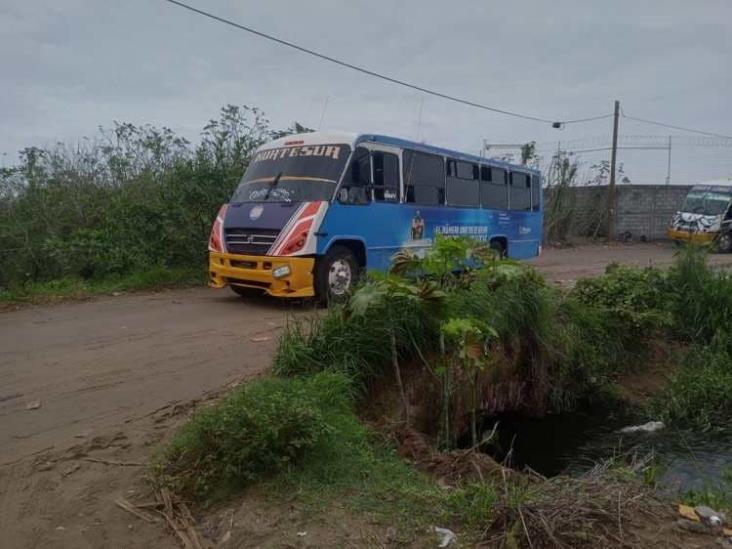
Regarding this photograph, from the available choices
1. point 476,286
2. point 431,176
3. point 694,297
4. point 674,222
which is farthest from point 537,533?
point 674,222

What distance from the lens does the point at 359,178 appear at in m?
9.17

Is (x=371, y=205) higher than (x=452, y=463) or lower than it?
higher

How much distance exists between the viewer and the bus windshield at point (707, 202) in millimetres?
21891

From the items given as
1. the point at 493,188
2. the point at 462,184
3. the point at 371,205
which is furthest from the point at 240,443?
the point at 493,188

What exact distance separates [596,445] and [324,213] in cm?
438

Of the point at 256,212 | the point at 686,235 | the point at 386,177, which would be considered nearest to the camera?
the point at 256,212

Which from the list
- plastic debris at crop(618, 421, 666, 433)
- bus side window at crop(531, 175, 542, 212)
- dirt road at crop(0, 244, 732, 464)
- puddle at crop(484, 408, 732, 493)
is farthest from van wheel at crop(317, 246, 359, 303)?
bus side window at crop(531, 175, 542, 212)

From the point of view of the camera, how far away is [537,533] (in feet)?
9.42

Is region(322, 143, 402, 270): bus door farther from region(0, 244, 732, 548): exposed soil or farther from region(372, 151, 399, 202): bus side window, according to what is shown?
region(0, 244, 732, 548): exposed soil

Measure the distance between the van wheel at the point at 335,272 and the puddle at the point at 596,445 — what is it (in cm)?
293

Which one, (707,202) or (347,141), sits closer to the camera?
(347,141)

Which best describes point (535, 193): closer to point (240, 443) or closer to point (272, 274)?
point (272, 274)

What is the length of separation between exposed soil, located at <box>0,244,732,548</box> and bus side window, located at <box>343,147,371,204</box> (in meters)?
1.74

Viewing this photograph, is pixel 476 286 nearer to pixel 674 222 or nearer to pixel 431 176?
pixel 431 176
